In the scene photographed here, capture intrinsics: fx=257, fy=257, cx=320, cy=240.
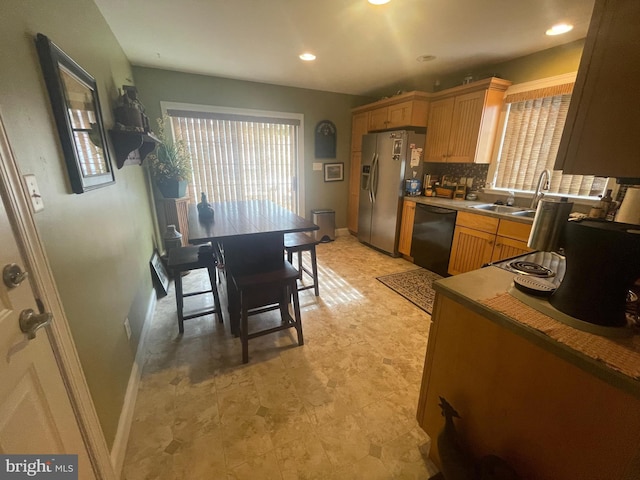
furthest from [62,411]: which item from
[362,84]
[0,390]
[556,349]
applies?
[362,84]

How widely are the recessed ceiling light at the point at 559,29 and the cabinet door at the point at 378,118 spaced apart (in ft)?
5.97

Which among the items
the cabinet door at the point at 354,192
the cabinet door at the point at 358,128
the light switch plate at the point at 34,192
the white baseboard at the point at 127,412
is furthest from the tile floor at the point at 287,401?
the cabinet door at the point at 358,128

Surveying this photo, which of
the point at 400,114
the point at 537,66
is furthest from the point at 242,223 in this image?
the point at 537,66

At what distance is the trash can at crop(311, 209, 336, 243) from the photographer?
449 centimetres

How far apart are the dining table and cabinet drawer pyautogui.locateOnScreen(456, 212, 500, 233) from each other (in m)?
1.90

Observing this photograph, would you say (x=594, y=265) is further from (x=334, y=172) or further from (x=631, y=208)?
(x=334, y=172)

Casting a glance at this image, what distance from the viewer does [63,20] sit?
1321mm

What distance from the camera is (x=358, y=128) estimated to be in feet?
14.4

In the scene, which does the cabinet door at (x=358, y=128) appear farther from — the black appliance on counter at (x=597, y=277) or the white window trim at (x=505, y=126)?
the black appliance on counter at (x=597, y=277)

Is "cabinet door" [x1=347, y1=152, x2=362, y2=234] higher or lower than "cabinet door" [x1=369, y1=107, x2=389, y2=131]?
below

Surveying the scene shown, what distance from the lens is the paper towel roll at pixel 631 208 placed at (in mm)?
1108

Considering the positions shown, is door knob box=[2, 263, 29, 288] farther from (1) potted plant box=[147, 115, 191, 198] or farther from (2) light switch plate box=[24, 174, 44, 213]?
(1) potted plant box=[147, 115, 191, 198]

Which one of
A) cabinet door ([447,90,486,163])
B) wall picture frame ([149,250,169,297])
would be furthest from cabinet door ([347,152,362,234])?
wall picture frame ([149,250,169,297])

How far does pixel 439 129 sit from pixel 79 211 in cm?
367
